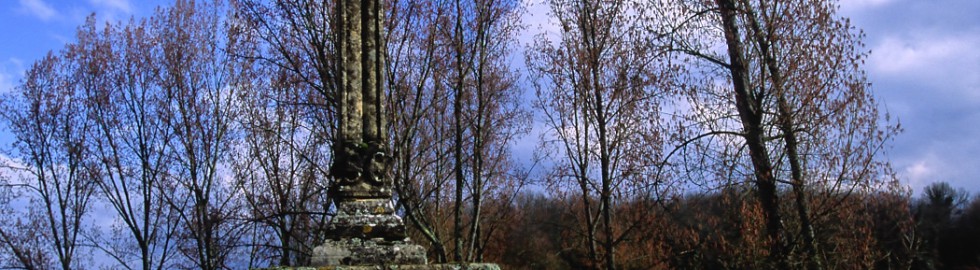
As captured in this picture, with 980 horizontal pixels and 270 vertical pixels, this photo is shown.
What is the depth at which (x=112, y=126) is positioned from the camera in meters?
20.3

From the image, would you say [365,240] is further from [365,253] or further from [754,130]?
[754,130]

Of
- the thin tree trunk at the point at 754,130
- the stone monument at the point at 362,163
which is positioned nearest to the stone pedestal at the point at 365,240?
the stone monument at the point at 362,163


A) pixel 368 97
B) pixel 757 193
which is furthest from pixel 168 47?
pixel 368 97

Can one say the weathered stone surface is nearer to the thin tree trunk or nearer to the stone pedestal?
the stone pedestal

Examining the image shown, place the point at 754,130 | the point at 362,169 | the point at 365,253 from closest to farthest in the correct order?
the point at 365,253, the point at 362,169, the point at 754,130

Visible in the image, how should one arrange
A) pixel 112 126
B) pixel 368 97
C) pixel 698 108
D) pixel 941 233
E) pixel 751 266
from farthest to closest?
pixel 941 233, pixel 112 126, pixel 698 108, pixel 751 266, pixel 368 97

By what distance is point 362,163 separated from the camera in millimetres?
4547

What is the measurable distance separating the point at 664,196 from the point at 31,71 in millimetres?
18866

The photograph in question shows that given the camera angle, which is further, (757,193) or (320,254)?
(757,193)

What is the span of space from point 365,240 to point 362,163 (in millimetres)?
526

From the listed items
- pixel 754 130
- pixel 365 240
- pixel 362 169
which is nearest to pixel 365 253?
pixel 365 240

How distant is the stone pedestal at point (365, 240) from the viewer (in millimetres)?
4195

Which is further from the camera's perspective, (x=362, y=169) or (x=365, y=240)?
(x=362, y=169)

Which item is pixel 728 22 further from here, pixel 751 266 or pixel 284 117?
pixel 284 117
